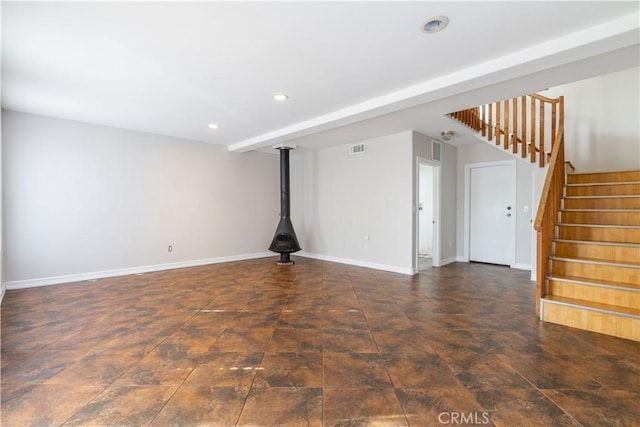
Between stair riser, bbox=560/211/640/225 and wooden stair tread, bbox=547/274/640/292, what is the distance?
109 centimetres

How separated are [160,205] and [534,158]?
21.5 ft

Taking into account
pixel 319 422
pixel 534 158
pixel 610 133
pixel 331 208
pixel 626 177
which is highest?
pixel 610 133

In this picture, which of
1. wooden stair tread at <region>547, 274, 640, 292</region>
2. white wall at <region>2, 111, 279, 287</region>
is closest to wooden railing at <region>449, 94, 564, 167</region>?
wooden stair tread at <region>547, 274, 640, 292</region>

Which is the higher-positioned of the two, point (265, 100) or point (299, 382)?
point (265, 100)

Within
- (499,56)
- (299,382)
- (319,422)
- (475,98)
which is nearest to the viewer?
(319,422)

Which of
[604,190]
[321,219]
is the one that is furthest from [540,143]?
[321,219]

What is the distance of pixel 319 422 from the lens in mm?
1602

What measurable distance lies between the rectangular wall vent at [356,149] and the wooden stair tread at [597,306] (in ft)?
12.5

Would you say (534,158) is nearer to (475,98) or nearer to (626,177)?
(626,177)

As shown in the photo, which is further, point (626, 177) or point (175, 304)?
point (626, 177)

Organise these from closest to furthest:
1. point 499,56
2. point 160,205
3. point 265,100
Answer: point 499,56 < point 265,100 < point 160,205

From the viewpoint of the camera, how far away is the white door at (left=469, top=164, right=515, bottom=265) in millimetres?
5770

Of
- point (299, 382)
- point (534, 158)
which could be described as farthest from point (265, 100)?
point (534, 158)

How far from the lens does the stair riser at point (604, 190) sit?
402cm
